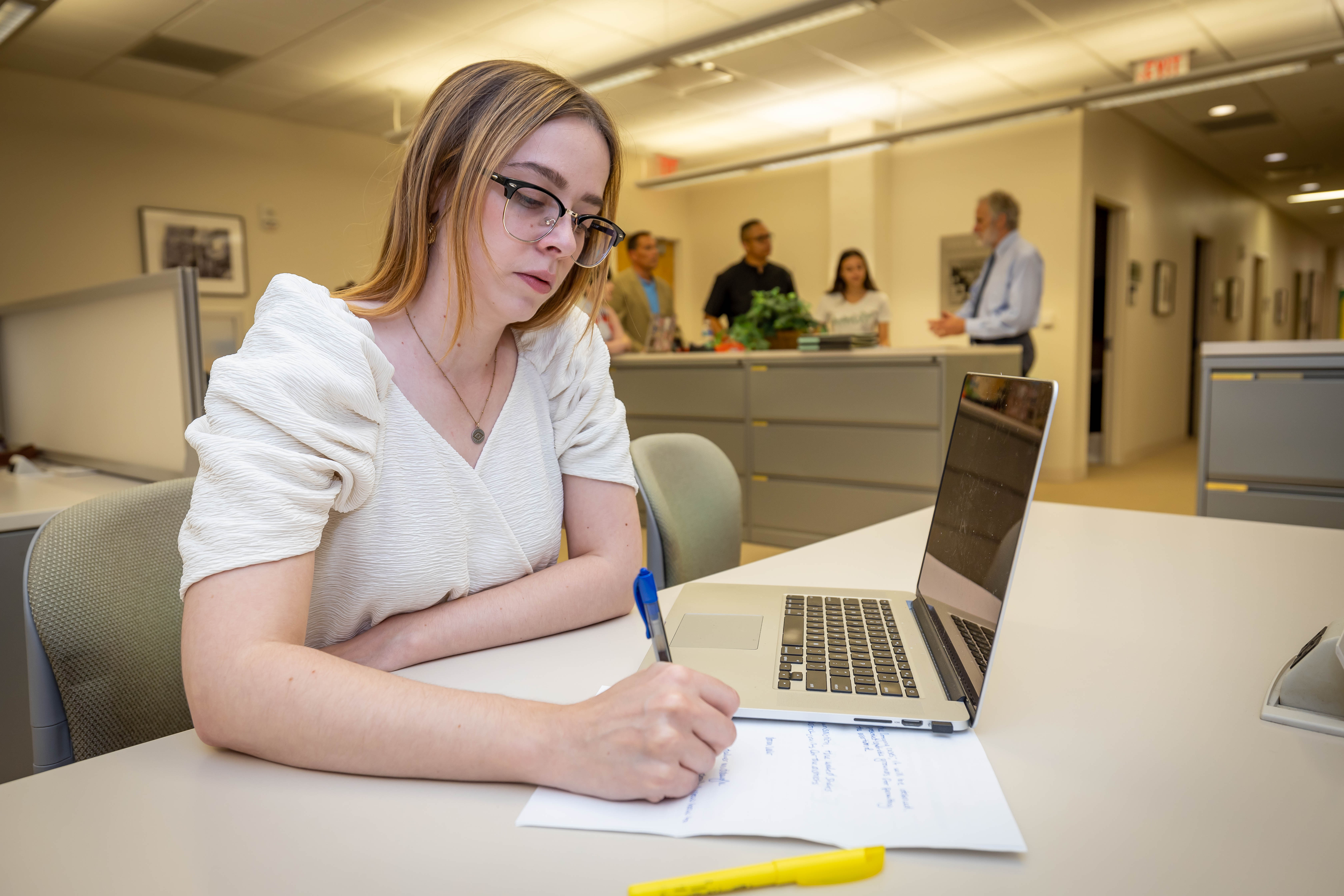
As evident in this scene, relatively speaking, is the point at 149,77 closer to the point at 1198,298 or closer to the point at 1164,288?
the point at 1164,288

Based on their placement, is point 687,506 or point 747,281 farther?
point 747,281

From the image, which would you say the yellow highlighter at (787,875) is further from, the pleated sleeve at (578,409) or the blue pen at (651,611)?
the pleated sleeve at (578,409)

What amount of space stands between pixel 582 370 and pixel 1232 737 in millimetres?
806

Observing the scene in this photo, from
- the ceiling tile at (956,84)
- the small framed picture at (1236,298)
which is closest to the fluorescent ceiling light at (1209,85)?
the ceiling tile at (956,84)

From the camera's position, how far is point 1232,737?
2.15 ft

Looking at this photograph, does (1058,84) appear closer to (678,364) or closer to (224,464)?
(678,364)

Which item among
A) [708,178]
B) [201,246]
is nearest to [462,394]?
[201,246]

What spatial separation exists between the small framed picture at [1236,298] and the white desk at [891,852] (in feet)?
35.0

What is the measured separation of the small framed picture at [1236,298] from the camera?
9.61 m

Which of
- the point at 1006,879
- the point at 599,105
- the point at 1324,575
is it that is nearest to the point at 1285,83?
the point at 1324,575

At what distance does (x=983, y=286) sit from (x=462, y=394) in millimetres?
4609

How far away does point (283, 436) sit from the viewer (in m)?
0.71

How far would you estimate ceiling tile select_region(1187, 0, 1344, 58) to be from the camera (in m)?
4.80

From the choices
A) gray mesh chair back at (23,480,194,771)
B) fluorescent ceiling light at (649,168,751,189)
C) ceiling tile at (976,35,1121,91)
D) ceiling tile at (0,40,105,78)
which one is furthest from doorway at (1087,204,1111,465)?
ceiling tile at (0,40,105,78)
